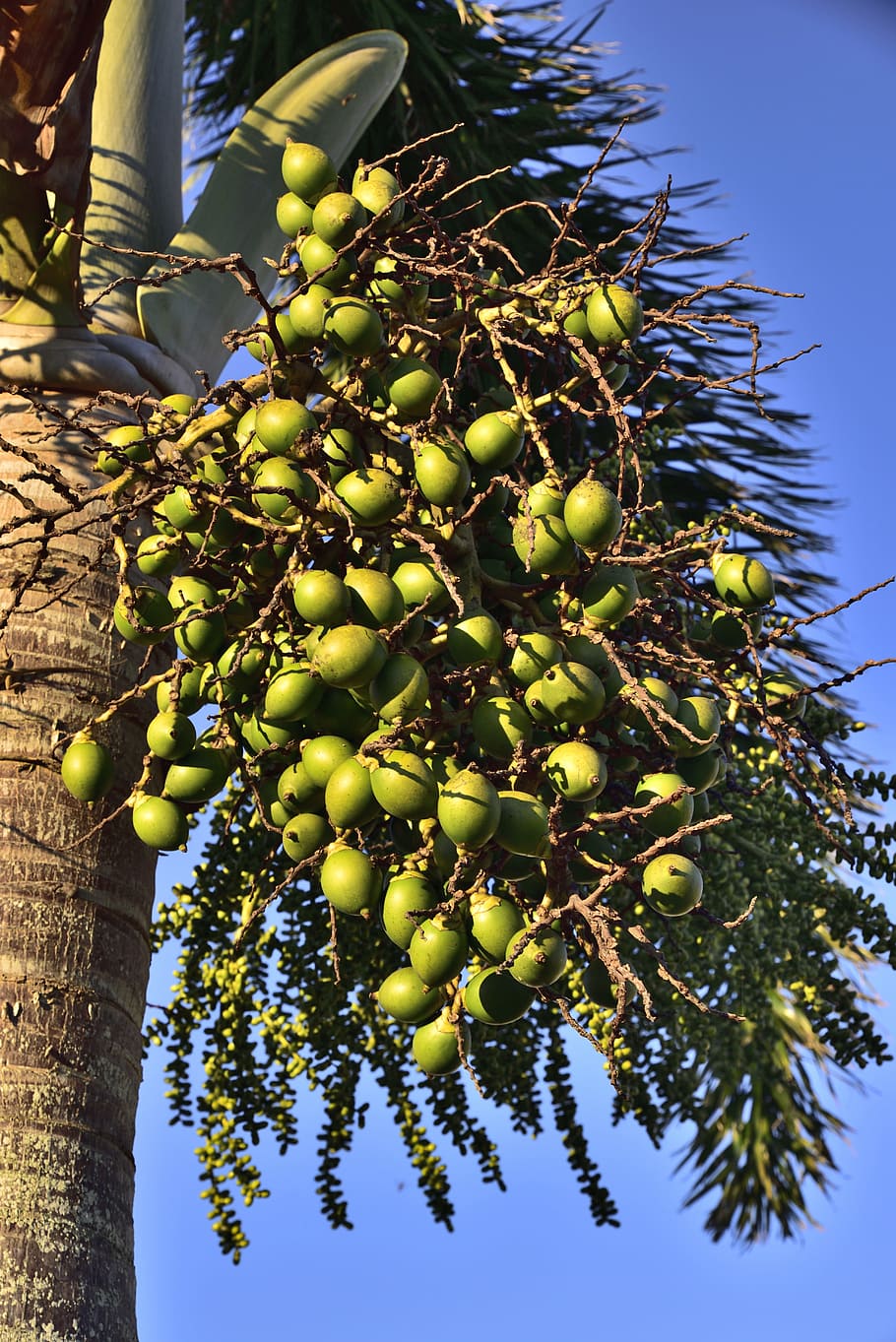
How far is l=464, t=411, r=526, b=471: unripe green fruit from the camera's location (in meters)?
1.63

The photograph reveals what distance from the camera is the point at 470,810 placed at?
134 cm

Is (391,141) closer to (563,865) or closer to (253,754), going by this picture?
(253,754)

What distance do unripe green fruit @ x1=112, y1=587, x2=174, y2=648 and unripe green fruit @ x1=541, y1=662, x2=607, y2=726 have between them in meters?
0.50

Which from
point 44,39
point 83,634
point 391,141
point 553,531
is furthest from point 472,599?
point 391,141

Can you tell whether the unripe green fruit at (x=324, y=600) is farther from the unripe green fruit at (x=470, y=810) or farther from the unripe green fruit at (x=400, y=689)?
the unripe green fruit at (x=470, y=810)

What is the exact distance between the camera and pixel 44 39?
1.85 m

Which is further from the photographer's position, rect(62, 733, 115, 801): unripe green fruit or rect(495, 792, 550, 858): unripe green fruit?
rect(62, 733, 115, 801): unripe green fruit

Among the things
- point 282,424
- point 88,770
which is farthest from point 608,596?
point 88,770

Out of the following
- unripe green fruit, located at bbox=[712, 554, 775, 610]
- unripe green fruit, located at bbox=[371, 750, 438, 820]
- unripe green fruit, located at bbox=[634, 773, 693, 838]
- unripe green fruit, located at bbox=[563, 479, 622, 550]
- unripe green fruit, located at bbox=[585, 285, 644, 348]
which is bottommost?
unripe green fruit, located at bbox=[371, 750, 438, 820]

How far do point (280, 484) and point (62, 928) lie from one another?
0.58 meters

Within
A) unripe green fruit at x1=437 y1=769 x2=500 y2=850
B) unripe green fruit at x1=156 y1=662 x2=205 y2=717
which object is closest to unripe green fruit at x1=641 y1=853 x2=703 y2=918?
unripe green fruit at x1=437 y1=769 x2=500 y2=850

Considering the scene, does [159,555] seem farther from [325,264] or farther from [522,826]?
[522,826]

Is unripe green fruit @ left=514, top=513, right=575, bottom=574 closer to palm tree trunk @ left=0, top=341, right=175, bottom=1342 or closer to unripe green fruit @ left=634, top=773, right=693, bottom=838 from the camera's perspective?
unripe green fruit @ left=634, top=773, right=693, bottom=838

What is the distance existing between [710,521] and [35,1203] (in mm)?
1071
